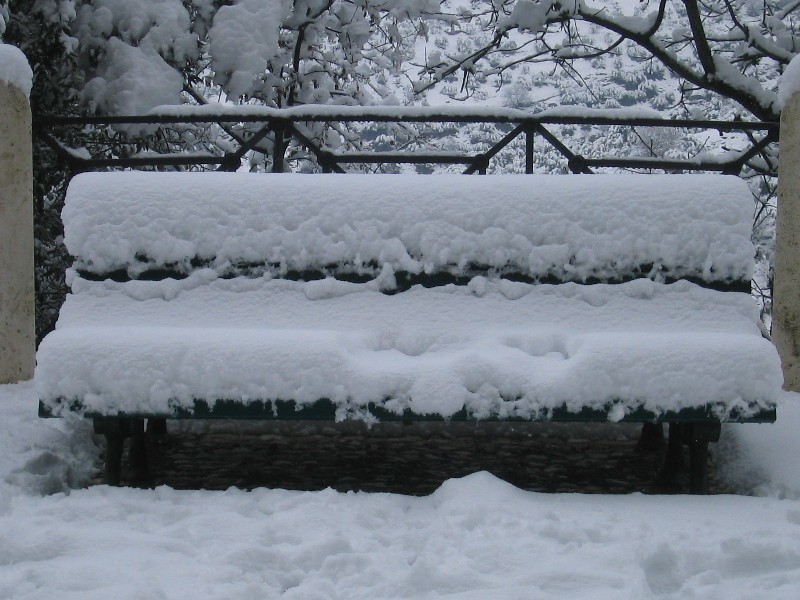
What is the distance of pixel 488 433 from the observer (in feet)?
14.8

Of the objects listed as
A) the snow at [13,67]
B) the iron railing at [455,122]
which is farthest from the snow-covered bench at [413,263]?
the iron railing at [455,122]

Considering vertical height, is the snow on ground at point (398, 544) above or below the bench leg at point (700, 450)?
below

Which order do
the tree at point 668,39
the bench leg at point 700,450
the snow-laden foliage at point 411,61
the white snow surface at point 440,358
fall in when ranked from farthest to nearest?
the tree at point 668,39
the snow-laden foliage at point 411,61
the bench leg at point 700,450
the white snow surface at point 440,358

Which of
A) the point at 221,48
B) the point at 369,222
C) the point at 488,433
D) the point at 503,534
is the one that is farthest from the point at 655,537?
the point at 221,48

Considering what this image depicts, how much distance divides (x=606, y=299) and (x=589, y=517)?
0.86 m

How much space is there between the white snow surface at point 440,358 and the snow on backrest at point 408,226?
0.16m

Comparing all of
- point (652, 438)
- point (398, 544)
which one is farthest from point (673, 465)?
point (398, 544)

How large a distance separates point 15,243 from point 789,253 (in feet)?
12.6

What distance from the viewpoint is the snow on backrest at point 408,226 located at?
10.3ft

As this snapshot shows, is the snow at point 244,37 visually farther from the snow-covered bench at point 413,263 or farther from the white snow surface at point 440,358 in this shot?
the white snow surface at point 440,358

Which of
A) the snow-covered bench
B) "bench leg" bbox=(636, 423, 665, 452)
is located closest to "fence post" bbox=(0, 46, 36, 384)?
the snow-covered bench

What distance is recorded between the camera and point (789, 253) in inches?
174

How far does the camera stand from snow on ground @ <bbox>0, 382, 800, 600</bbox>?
2.19 meters

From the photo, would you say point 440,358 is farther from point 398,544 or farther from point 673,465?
point 673,465
